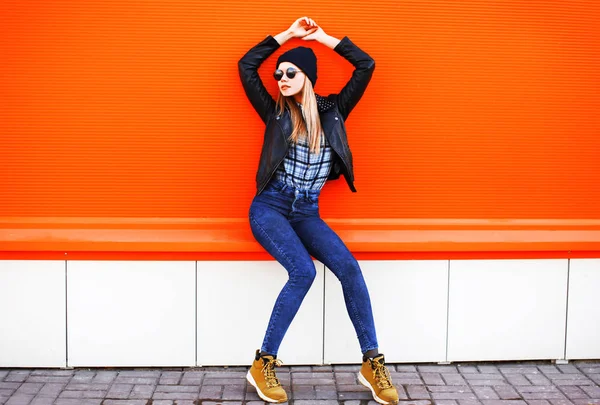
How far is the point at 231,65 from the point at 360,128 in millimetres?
901

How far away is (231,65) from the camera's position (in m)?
4.10

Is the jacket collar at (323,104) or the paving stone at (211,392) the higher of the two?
the jacket collar at (323,104)

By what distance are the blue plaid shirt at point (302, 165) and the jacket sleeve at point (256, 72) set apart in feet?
1.06

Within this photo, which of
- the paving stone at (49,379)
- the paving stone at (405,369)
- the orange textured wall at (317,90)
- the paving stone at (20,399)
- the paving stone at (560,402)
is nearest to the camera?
the paving stone at (20,399)

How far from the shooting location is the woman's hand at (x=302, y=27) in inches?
157

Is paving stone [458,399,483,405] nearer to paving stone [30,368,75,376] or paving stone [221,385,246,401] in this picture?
paving stone [221,385,246,401]

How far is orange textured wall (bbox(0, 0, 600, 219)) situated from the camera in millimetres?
4047

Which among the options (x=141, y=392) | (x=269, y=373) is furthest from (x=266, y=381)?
(x=141, y=392)

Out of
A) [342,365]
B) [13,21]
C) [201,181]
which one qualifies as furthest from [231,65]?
[342,365]

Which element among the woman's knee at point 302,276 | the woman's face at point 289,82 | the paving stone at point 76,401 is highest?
the woman's face at point 289,82

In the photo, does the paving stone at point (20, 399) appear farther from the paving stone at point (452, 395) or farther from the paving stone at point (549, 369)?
the paving stone at point (549, 369)

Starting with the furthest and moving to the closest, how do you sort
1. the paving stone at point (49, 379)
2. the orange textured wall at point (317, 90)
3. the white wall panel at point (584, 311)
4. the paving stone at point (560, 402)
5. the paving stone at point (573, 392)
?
1. the white wall panel at point (584, 311)
2. the orange textured wall at point (317, 90)
3. the paving stone at point (49, 379)
4. the paving stone at point (573, 392)
5. the paving stone at point (560, 402)

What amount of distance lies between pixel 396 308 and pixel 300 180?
3.49 feet

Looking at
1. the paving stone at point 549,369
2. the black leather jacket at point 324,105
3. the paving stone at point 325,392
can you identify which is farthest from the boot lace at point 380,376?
the paving stone at point 549,369
